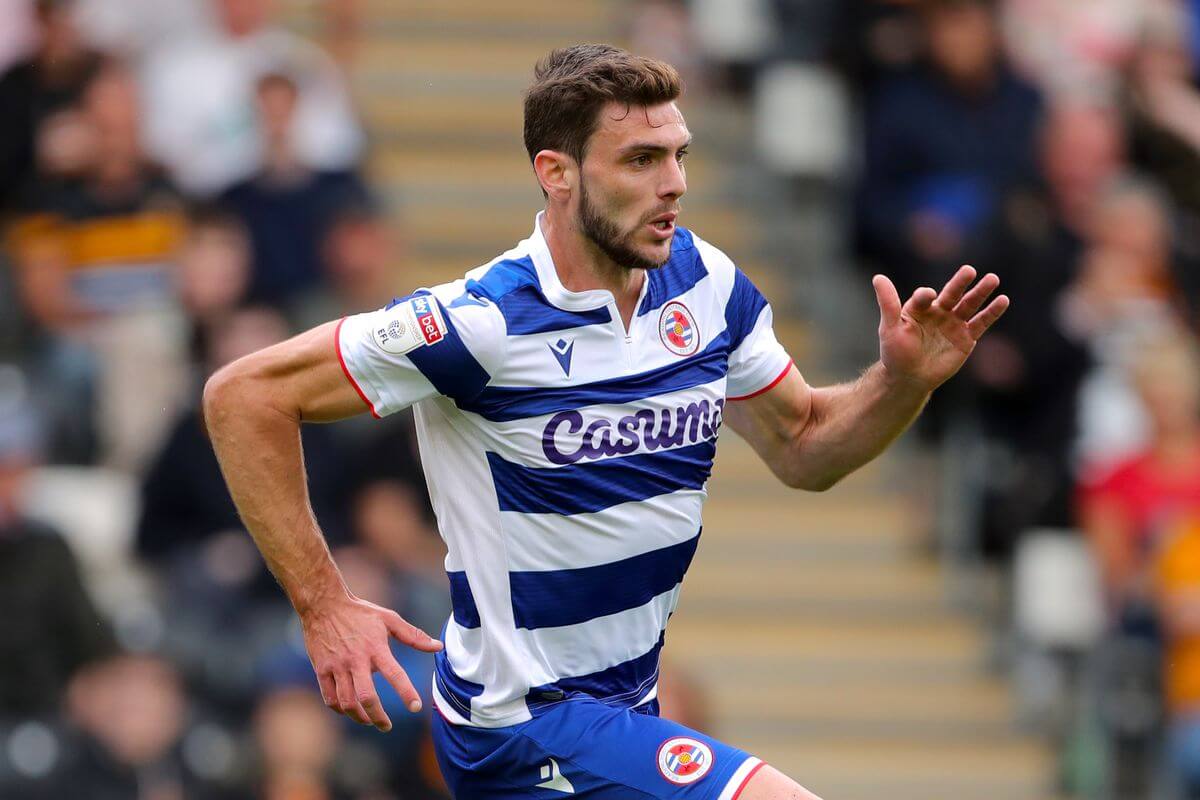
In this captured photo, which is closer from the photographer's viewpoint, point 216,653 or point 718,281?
point 718,281

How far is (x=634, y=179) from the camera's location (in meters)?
5.15

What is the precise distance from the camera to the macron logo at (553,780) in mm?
5191

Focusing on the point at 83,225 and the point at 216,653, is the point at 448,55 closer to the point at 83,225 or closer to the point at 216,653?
the point at 83,225

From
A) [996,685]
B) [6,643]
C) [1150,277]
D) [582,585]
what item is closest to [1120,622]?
[996,685]

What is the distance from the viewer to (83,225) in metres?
10.6

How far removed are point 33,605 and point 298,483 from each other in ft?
14.2

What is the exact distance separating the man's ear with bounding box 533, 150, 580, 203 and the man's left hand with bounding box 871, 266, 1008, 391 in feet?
2.51

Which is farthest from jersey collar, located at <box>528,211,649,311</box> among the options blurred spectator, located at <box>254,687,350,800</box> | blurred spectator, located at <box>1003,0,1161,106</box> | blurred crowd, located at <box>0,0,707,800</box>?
blurred spectator, located at <box>1003,0,1161,106</box>

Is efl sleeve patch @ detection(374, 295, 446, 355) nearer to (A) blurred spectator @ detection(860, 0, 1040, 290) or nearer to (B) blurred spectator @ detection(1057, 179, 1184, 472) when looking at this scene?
(B) blurred spectator @ detection(1057, 179, 1184, 472)

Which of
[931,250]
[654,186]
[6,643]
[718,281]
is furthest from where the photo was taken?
[931,250]

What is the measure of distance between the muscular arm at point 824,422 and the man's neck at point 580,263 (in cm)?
58

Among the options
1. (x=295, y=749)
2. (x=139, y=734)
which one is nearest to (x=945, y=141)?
(x=295, y=749)

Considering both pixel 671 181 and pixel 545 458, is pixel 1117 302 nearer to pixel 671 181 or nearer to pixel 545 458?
pixel 671 181

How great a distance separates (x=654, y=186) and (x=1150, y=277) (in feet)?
20.9
